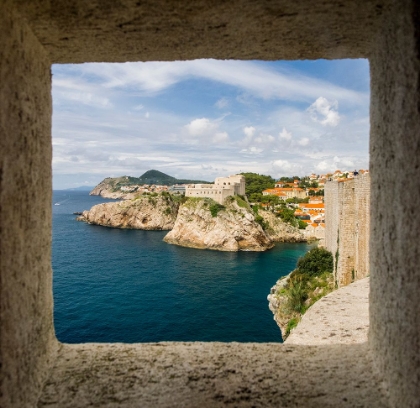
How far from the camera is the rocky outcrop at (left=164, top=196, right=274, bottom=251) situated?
5256 cm

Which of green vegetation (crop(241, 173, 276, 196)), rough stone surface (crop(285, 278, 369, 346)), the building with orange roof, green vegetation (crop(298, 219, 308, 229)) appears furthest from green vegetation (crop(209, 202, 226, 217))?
rough stone surface (crop(285, 278, 369, 346))

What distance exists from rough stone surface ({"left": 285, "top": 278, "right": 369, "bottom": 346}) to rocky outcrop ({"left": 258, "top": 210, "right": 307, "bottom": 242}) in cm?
5401

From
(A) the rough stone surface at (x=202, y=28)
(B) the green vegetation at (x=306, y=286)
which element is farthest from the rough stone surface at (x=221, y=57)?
(B) the green vegetation at (x=306, y=286)

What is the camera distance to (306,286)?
20859mm

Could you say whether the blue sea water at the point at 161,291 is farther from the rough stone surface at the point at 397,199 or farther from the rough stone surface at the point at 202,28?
the rough stone surface at the point at 202,28

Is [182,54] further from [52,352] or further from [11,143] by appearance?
[52,352]

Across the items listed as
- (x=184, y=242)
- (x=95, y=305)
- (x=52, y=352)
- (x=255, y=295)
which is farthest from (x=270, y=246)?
(x=52, y=352)

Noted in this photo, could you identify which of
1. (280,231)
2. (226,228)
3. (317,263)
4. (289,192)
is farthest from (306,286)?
(289,192)

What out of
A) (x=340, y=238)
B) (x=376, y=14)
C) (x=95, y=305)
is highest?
(x=376, y=14)

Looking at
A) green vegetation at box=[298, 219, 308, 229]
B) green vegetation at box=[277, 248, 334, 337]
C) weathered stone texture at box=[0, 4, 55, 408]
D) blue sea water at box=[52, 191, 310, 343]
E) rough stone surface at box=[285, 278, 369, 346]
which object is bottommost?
blue sea water at box=[52, 191, 310, 343]

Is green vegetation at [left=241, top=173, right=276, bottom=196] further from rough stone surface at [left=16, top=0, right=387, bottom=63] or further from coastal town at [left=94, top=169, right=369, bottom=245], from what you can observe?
rough stone surface at [left=16, top=0, right=387, bottom=63]

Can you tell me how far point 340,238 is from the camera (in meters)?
15.8

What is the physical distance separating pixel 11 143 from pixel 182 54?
4.11 feet

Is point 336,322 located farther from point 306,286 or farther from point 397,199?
point 306,286
